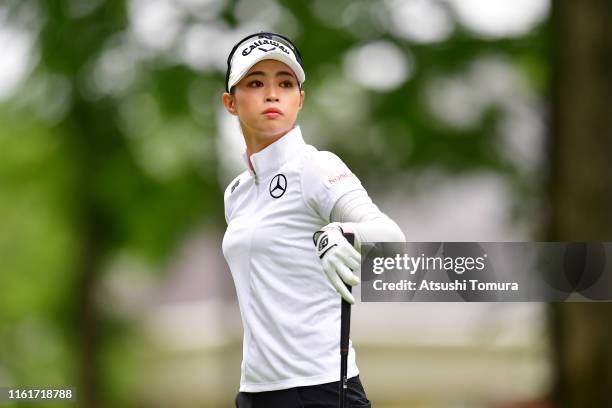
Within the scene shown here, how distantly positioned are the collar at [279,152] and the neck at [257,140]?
2 cm

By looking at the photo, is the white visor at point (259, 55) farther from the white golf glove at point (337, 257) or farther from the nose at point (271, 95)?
the white golf glove at point (337, 257)

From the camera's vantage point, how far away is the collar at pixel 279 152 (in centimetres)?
400

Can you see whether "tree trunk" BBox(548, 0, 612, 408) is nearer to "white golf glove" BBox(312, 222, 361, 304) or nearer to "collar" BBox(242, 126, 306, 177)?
"collar" BBox(242, 126, 306, 177)

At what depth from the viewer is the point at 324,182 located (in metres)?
3.74

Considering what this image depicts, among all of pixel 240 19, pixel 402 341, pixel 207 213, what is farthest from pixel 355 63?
pixel 402 341

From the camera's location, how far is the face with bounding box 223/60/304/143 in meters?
4.00

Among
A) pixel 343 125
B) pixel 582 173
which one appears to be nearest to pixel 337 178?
pixel 582 173

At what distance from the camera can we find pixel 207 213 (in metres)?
17.2

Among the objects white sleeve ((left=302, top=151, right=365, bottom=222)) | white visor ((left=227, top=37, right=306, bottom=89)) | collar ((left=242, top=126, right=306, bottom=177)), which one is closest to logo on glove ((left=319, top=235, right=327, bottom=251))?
white sleeve ((left=302, top=151, right=365, bottom=222))

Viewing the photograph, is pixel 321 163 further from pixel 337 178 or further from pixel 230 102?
pixel 230 102

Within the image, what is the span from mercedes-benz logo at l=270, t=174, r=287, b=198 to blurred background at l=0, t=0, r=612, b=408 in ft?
23.6

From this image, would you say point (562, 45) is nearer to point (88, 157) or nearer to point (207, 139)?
point (207, 139)

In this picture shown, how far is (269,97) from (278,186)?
340 millimetres

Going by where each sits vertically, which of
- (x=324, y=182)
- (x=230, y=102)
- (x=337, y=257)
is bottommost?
(x=337, y=257)
